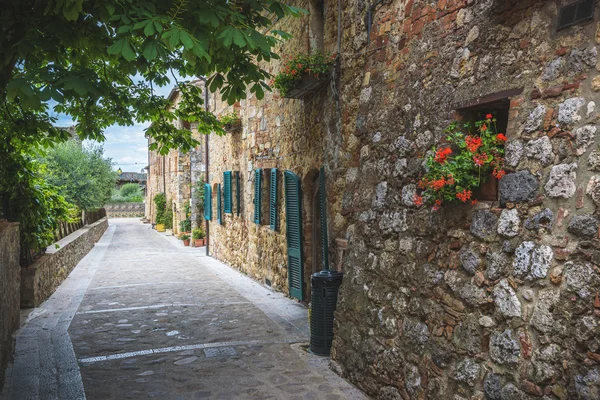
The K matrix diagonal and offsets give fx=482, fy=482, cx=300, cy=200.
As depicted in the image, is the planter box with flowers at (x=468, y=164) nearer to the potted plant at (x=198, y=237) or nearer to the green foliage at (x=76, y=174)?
the potted plant at (x=198, y=237)

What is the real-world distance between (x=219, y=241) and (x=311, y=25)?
8.11 m

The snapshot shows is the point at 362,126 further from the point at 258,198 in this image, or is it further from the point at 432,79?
the point at 258,198

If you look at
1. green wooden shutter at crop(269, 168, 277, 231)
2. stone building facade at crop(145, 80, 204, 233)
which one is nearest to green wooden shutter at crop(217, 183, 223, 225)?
stone building facade at crop(145, 80, 204, 233)

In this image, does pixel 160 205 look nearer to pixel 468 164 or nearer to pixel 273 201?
pixel 273 201

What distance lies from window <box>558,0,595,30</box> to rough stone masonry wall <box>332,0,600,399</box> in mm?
42

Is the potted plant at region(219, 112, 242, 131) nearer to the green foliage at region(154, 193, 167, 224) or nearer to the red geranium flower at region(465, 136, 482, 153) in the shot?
the red geranium flower at region(465, 136, 482, 153)

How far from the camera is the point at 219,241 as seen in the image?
46.4 ft

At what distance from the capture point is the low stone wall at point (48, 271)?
779 centimetres

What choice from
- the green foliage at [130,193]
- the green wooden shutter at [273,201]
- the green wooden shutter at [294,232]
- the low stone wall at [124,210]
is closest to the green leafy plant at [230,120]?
the green wooden shutter at [273,201]

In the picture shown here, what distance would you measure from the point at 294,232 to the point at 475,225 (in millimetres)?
5037

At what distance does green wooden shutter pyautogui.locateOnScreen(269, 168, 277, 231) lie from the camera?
9.09 meters

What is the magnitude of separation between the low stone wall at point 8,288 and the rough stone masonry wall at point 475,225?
335 centimetres

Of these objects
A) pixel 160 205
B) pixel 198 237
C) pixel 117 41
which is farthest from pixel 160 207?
pixel 117 41

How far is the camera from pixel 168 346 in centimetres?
588
